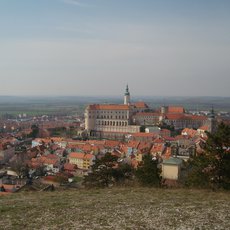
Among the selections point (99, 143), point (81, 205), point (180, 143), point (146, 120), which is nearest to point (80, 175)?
point (99, 143)

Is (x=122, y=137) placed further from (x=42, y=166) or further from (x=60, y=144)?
(x=42, y=166)

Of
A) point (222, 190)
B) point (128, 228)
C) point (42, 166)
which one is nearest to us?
point (128, 228)

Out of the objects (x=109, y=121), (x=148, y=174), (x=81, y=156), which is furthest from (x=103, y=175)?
(x=109, y=121)

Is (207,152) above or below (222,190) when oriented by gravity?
above

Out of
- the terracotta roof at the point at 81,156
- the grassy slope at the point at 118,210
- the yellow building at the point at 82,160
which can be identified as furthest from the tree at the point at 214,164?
the terracotta roof at the point at 81,156

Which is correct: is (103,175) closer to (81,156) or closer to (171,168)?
(171,168)

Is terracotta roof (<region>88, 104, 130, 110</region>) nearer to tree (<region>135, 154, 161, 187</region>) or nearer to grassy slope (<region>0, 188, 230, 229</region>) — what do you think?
tree (<region>135, 154, 161, 187</region>)

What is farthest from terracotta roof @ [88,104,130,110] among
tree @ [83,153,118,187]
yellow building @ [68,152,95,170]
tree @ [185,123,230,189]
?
tree @ [185,123,230,189]
